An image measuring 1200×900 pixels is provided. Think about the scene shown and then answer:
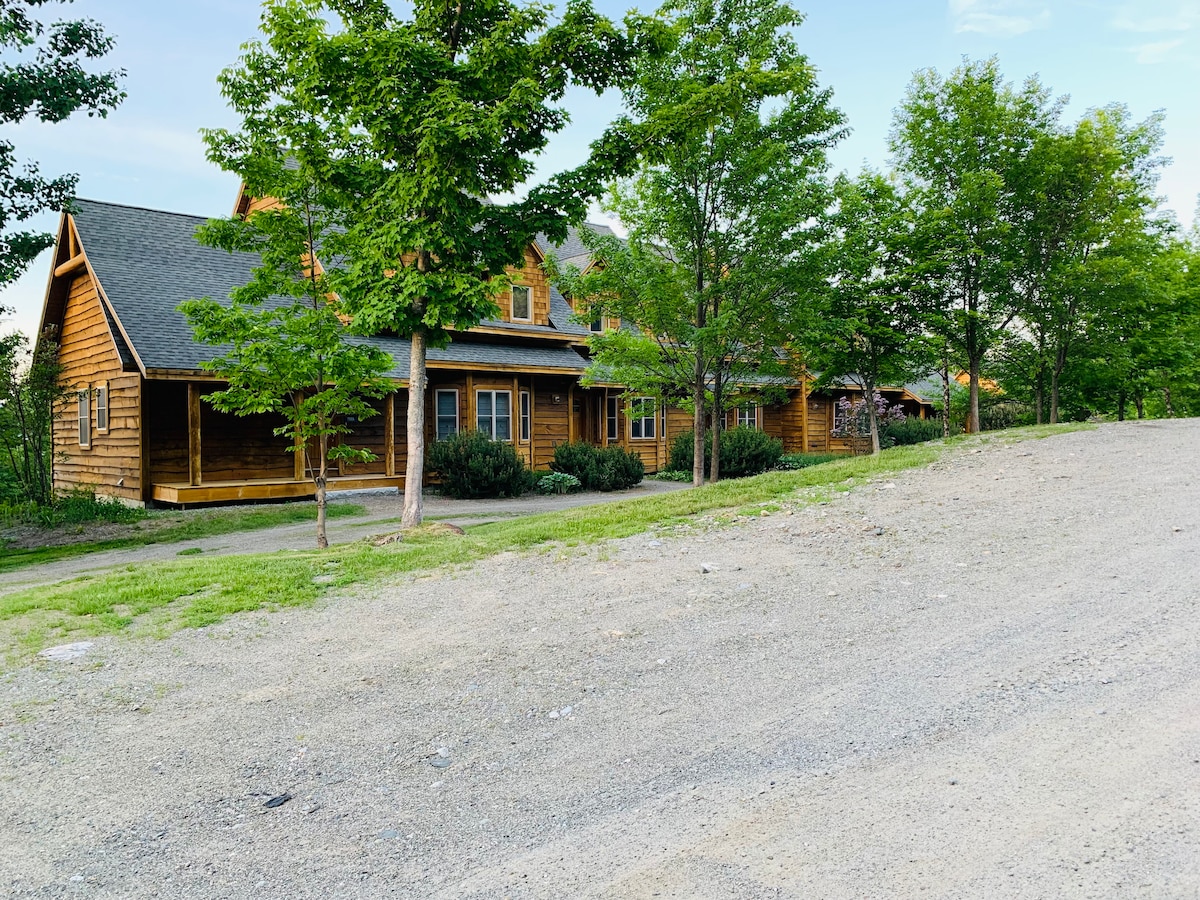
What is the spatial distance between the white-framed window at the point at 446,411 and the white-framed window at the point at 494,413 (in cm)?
59

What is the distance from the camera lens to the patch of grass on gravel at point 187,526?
11227 mm

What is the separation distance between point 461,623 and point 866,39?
10920mm

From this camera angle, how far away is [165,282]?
17.7m

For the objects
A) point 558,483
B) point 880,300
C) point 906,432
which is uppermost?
point 880,300

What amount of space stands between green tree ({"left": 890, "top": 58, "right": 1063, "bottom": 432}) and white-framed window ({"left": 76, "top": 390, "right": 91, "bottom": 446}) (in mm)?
20588

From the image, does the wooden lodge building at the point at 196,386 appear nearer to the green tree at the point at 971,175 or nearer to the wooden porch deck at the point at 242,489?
the wooden porch deck at the point at 242,489

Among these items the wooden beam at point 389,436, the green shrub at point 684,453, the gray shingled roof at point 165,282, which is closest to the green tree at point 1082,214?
the green shrub at point 684,453

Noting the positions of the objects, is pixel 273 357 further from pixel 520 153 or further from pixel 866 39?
pixel 866 39

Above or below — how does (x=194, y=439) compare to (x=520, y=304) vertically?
below

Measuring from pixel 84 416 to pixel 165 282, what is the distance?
4.55m

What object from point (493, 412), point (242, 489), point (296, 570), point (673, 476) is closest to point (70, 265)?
point (242, 489)

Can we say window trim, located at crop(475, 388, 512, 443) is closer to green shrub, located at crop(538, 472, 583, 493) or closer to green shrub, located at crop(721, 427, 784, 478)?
green shrub, located at crop(538, 472, 583, 493)

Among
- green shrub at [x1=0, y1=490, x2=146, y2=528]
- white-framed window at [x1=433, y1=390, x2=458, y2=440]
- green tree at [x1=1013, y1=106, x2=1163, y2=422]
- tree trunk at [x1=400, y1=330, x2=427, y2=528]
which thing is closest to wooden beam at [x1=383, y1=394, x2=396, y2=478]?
white-framed window at [x1=433, y1=390, x2=458, y2=440]

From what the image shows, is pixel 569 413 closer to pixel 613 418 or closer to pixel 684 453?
pixel 613 418
